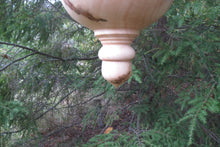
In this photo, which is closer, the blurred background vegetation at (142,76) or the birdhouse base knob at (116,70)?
the birdhouse base knob at (116,70)

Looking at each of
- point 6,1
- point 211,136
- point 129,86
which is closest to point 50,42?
point 6,1

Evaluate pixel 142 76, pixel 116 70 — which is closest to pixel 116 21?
pixel 116 70

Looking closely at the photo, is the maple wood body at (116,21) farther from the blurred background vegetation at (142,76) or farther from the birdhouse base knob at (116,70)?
the blurred background vegetation at (142,76)

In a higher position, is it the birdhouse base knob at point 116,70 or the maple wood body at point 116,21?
the maple wood body at point 116,21

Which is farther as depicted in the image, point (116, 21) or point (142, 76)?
point (142, 76)

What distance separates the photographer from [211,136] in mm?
1485

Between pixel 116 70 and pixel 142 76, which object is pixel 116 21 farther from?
pixel 142 76

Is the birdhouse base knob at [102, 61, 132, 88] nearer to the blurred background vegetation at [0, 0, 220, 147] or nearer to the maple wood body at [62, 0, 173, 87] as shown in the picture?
the maple wood body at [62, 0, 173, 87]

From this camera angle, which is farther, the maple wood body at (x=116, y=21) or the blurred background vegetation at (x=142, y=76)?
the blurred background vegetation at (x=142, y=76)

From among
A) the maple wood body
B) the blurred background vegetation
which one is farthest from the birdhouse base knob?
the blurred background vegetation

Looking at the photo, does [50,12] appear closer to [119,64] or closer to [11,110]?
[11,110]

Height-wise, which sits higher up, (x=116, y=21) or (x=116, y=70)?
(x=116, y=21)

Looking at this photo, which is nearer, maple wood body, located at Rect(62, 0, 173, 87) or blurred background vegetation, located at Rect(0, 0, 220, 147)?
maple wood body, located at Rect(62, 0, 173, 87)

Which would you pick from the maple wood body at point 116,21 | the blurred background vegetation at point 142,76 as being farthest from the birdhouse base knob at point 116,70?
the blurred background vegetation at point 142,76
